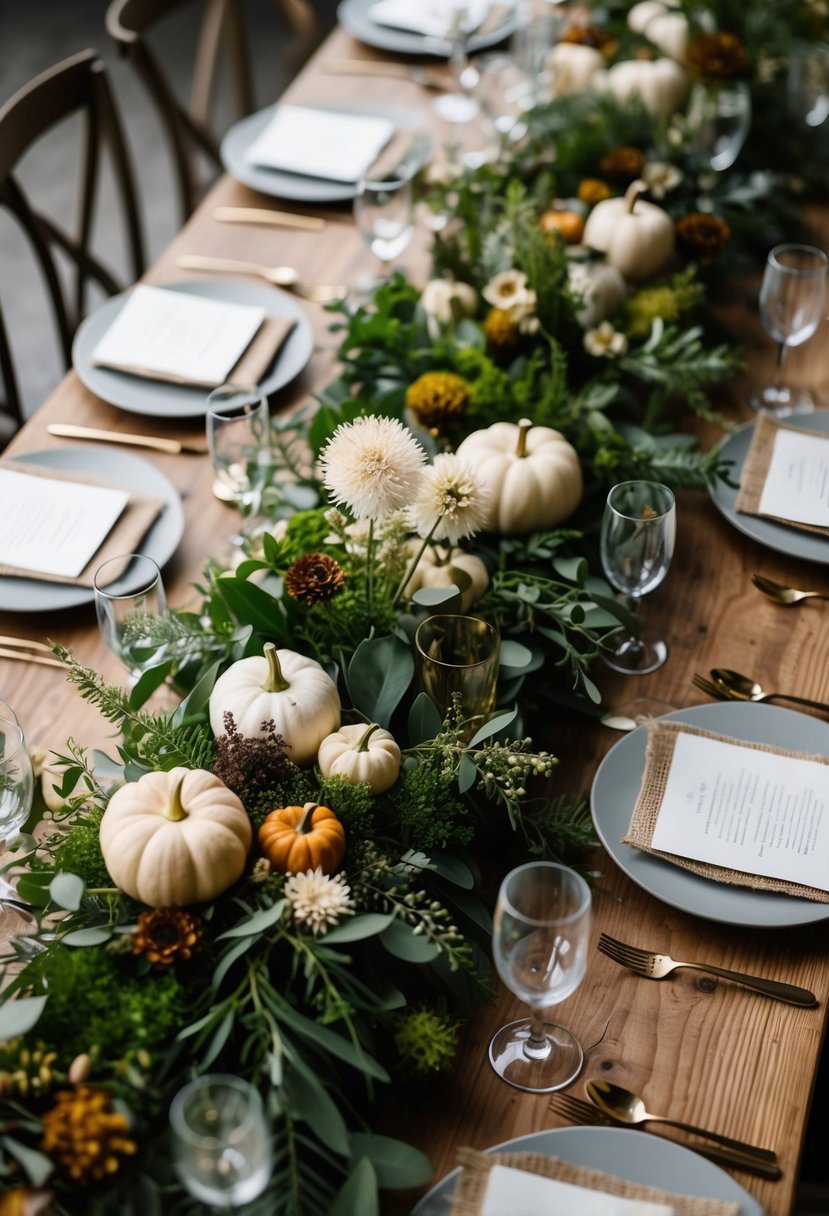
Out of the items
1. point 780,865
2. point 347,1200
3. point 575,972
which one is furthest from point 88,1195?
point 780,865

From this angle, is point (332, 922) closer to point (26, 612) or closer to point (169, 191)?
point (26, 612)

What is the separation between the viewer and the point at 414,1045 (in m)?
1.04

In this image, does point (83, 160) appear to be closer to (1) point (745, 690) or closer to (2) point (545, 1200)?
(1) point (745, 690)

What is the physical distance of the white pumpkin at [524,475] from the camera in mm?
1475

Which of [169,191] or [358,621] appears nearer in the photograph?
[358,621]

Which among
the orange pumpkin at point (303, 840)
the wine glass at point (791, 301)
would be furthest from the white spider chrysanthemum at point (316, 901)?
the wine glass at point (791, 301)

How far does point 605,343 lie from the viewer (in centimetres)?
179

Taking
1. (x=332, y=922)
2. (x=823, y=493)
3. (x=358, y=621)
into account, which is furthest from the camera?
(x=823, y=493)

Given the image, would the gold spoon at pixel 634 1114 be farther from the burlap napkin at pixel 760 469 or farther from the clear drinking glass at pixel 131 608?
the burlap napkin at pixel 760 469

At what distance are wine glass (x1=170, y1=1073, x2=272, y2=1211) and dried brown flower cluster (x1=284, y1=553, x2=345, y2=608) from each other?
20.1 inches

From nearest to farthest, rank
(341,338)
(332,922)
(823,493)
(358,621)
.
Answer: (332,922) < (358,621) < (823,493) < (341,338)

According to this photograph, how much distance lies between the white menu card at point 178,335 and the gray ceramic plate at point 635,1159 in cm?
118

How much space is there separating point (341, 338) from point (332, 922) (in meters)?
1.20

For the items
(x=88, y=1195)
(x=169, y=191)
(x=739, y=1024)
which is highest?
(x=88, y=1195)
